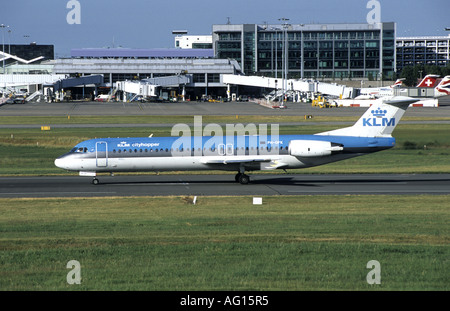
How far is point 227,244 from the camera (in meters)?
19.3

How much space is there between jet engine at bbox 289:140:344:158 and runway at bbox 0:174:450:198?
2.09 m

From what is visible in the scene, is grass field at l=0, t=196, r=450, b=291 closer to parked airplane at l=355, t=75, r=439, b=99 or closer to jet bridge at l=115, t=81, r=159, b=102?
jet bridge at l=115, t=81, r=159, b=102

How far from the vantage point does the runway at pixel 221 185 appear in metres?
36.8

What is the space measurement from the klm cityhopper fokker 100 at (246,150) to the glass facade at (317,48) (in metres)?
154

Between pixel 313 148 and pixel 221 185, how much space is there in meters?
6.53

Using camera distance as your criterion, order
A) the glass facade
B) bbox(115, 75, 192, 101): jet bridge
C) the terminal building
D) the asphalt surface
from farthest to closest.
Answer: the glass facade < the terminal building < bbox(115, 75, 192, 101): jet bridge < the asphalt surface

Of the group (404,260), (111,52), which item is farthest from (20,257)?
(111,52)

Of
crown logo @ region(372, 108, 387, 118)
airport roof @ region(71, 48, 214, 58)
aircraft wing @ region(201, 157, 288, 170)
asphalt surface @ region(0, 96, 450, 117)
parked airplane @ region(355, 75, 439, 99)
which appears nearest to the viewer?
aircraft wing @ region(201, 157, 288, 170)

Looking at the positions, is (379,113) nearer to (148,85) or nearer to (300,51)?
(148,85)

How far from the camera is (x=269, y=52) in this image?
649 feet

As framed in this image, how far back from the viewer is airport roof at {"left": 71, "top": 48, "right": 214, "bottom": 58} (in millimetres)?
179500

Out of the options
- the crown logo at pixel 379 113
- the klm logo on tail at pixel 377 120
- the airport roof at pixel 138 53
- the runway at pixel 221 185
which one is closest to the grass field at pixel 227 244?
the runway at pixel 221 185

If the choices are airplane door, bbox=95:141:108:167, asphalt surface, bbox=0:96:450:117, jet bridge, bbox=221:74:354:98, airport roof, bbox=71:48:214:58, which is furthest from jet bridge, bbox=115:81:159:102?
airplane door, bbox=95:141:108:167

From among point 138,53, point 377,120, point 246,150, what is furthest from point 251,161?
point 138,53
